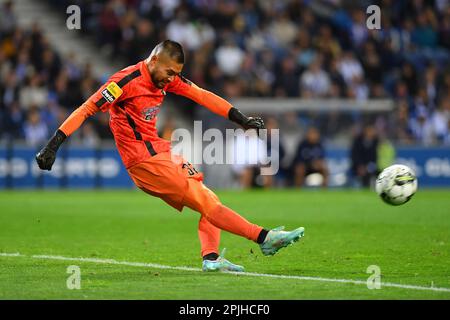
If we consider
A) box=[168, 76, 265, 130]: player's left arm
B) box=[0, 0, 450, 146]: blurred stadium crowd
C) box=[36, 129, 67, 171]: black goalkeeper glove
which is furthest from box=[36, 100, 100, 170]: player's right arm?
box=[0, 0, 450, 146]: blurred stadium crowd

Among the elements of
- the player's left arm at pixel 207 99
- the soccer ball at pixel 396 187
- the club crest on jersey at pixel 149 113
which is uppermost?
the player's left arm at pixel 207 99

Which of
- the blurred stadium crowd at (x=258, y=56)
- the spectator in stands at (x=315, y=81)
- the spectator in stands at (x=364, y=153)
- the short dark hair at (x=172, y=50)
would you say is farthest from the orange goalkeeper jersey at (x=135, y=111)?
the spectator in stands at (x=315, y=81)

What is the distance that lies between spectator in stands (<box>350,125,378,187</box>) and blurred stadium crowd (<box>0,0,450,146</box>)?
2004mm

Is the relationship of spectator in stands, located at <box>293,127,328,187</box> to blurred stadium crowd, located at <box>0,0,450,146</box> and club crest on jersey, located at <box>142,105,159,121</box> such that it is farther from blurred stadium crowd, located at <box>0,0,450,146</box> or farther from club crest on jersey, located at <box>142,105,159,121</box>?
club crest on jersey, located at <box>142,105,159,121</box>

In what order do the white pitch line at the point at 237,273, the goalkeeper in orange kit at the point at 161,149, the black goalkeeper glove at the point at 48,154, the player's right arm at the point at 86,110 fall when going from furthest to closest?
the goalkeeper in orange kit at the point at 161,149
the player's right arm at the point at 86,110
the black goalkeeper glove at the point at 48,154
the white pitch line at the point at 237,273

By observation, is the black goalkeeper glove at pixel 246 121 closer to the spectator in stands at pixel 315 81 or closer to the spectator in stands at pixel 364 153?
the spectator in stands at pixel 364 153

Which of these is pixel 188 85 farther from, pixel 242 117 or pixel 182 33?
pixel 182 33

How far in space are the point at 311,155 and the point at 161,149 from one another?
50.4 ft

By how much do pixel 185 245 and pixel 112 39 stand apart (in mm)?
16062

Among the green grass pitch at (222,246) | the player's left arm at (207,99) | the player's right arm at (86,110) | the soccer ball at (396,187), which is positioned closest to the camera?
the green grass pitch at (222,246)

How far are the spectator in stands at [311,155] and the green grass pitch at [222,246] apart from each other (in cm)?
327

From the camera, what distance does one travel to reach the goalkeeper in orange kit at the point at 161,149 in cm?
916
